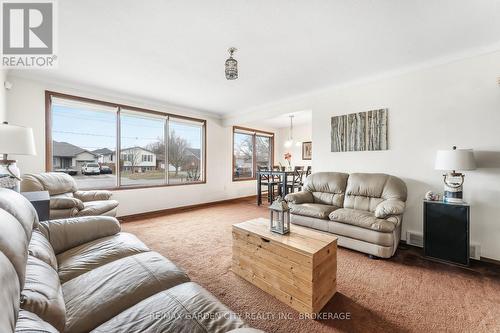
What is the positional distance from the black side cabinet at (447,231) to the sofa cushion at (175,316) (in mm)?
2687

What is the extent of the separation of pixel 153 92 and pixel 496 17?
4.56 metres

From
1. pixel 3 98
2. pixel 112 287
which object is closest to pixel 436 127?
pixel 112 287

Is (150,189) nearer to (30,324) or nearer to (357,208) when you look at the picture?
(357,208)

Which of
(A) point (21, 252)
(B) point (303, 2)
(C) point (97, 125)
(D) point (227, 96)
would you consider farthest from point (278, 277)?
(C) point (97, 125)

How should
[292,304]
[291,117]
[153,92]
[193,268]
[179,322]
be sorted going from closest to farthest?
[179,322]
[292,304]
[193,268]
[153,92]
[291,117]

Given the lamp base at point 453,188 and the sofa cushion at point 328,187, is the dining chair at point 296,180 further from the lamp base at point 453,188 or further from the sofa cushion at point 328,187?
the lamp base at point 453,188

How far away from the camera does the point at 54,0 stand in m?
1.79

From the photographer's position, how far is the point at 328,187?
11.8 ft

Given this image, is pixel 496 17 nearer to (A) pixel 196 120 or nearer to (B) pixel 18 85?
(A) pixel 196 120

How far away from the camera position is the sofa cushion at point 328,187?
3.48m

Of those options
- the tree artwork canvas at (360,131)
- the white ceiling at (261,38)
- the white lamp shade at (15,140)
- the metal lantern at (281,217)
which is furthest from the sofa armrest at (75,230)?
the tree artwork canvas at (360,131)

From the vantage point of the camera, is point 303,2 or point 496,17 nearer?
point 303,2

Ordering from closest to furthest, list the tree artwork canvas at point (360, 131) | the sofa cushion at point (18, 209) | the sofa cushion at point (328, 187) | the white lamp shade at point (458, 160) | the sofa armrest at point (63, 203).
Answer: the sofa cushion at point (18, 209) → the white lamp shade at point (458, 160) → the sofa armrest at point (63, 203) → the tree artwork canvas at point (360, 131) → the sofa cushion at point (328, 187)

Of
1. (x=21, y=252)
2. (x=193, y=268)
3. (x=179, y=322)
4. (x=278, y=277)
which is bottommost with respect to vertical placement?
(x=193, y=268)
